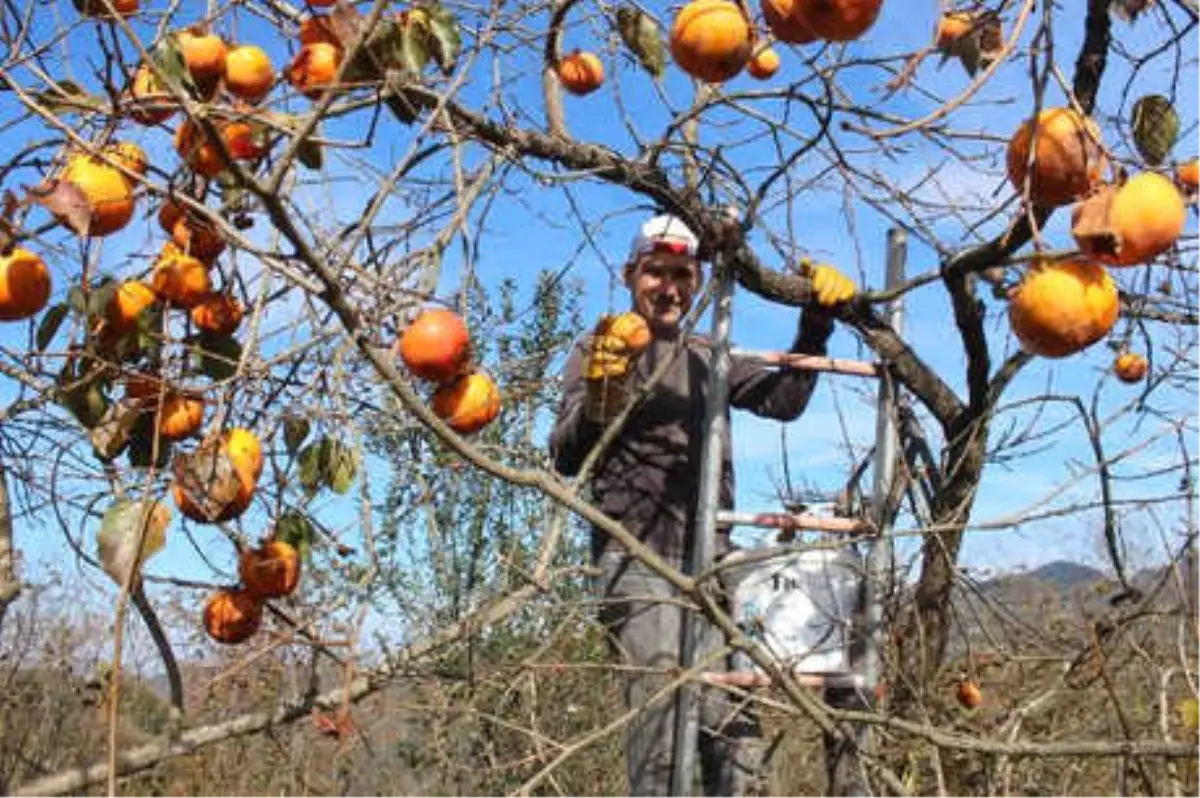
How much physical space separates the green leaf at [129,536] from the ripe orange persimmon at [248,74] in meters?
0.54

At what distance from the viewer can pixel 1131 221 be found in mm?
1067

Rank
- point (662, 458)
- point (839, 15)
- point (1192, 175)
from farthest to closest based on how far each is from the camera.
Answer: point (662, 458) → point (1192, 175) → point (839, 15)

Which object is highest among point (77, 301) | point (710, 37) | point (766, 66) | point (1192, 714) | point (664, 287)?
point (766, 66)

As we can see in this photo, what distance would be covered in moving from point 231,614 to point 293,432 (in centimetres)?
27

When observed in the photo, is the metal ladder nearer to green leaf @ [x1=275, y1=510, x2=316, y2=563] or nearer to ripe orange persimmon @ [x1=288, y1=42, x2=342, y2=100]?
green leaf @ [x1=275, y1=510, x2=316, y2=563]

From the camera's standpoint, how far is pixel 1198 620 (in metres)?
2.39

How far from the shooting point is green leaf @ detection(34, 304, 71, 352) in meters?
1.55

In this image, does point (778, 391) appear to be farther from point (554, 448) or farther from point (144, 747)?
point (144, 747)

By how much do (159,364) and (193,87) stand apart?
350mm

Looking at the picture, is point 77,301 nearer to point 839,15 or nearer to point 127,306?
point 127,306

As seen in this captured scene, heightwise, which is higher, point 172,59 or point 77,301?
point 172,59

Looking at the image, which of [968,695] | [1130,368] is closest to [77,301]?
[968,695]

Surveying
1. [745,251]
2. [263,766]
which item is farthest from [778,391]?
[263,766]

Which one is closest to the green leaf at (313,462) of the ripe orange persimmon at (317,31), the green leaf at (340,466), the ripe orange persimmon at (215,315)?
the green leaf at (340,466)
